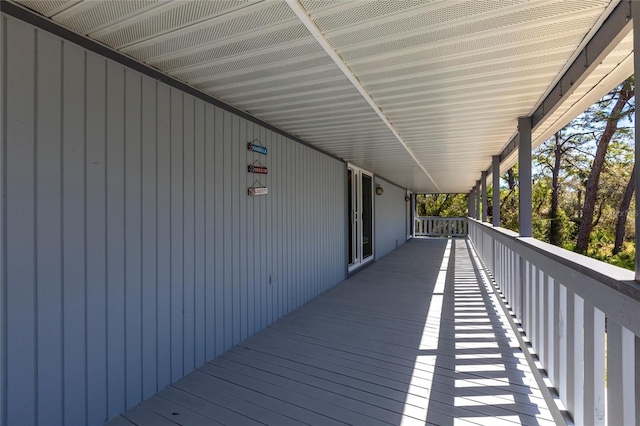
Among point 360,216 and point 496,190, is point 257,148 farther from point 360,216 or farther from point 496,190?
point 496,190

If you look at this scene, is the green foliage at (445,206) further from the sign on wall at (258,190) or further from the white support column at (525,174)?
the sign on wall at (258,190)

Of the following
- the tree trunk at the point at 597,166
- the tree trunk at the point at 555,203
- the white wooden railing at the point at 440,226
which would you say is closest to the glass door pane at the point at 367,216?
the tree trunk at the point at 597,166

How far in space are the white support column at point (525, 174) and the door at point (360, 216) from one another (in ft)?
10.3

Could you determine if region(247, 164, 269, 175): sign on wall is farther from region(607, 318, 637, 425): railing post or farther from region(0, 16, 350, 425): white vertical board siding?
region(607, 318, 637, 425): railing post

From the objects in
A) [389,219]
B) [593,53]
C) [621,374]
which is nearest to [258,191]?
[593,53]

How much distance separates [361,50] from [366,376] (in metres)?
2.25

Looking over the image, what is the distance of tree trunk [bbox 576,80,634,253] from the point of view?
9.32 metres

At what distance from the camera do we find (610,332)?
1.33 meters

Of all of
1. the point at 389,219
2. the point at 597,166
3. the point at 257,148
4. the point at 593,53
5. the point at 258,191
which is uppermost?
the point at 597,166

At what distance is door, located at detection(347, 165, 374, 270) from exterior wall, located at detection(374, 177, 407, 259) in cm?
59

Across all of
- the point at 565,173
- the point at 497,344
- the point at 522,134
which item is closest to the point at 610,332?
the point at 497,344

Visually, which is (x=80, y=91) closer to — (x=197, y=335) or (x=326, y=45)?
(x=326, y=45)

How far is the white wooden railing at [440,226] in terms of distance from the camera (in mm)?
14945

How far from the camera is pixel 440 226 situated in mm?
15328
